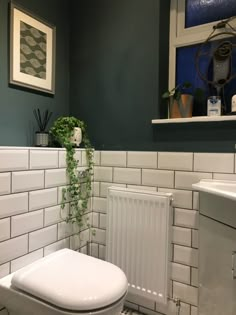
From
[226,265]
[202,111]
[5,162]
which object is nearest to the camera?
[226,265]

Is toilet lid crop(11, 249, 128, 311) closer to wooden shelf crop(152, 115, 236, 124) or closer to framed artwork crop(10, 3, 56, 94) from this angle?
wooden shelf crop(152, 115, 236, 124)

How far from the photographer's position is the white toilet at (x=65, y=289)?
98 cm

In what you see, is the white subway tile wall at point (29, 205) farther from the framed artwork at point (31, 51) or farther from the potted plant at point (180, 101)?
the potted plant at point (180, 101)

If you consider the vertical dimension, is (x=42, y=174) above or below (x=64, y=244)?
above

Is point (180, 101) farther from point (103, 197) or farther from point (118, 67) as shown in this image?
point (103, 197)

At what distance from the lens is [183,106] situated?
4.84 ft

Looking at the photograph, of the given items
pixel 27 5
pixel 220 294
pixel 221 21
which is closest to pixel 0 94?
pixel 27 5

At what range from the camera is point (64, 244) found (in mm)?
1580

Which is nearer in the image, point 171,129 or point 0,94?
point 0,94

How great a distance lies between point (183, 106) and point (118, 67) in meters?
0.54

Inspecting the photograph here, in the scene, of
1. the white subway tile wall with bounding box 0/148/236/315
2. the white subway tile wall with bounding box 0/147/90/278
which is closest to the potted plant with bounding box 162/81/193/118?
the white subway tile wall with bounding box 0/148/236/315

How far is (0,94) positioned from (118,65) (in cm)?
77

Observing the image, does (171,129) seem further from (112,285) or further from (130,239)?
(112,285)

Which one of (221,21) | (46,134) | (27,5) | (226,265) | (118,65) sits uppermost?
(27,5)
